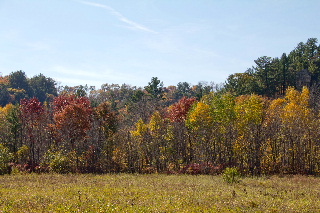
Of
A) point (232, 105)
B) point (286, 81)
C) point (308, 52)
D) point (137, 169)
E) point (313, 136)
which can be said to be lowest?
point (137, 169)

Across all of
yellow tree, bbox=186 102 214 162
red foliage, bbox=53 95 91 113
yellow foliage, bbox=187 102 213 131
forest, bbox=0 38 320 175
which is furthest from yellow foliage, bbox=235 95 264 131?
red foliage, bbox=53 95 91 113

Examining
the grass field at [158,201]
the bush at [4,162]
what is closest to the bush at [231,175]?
the grass field at [158,201]

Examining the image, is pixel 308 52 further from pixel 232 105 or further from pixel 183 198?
pixel 183 198

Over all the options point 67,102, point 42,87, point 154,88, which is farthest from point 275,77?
point 42,87

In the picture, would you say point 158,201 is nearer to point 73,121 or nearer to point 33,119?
point 73,121

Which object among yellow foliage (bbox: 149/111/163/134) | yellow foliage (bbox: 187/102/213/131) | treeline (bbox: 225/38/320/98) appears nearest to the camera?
yellow foliage (bbox: 187/102/213/131)

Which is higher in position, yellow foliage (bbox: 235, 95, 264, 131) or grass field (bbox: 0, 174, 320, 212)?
yellow foliage (bbox: 235, 95, 264, 131)

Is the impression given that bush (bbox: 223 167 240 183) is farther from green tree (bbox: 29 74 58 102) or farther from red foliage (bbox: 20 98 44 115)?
green tree (bbox: 29 74 58 102)

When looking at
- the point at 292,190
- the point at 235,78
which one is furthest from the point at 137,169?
the point at 235,78

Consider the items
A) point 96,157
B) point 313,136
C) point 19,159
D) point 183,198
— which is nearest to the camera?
point 183,198

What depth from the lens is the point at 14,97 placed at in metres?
140

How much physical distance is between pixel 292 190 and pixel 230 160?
18145 millimetres

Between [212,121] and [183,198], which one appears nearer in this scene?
[183,198]

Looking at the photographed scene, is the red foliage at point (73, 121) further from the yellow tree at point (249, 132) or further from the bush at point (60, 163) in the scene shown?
the yellow tree at point (249, 132)
